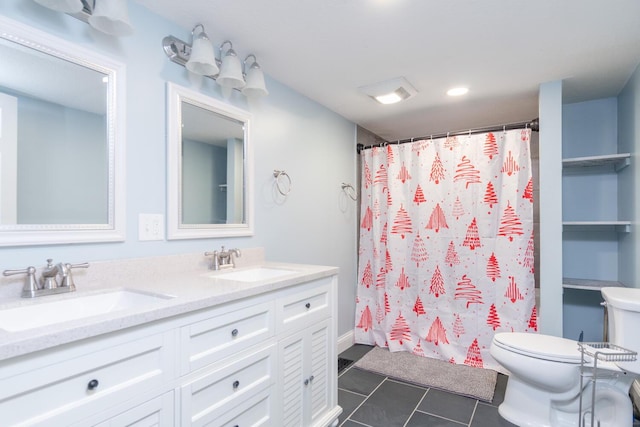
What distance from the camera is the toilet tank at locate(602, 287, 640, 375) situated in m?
1.63

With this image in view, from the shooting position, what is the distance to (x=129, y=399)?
950 millimetres

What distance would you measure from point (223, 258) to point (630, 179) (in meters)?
2.68

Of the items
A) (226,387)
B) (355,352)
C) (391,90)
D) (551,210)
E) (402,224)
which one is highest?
(391,90)

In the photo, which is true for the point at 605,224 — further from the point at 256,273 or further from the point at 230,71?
the point at 230,71

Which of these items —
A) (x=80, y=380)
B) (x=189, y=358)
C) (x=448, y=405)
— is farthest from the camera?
(x=448, y=405)

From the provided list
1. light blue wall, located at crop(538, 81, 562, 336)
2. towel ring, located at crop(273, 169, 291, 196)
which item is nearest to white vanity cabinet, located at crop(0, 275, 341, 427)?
towel ring, located at crop(273, 169, 291, 196)

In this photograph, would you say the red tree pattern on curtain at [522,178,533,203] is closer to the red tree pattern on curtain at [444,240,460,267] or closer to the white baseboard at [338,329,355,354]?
the red tree pattern on curtain at [444,240,460,267]

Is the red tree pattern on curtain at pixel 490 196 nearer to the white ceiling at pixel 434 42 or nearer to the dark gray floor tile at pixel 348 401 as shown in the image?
the white ceiling at pixel 434 42

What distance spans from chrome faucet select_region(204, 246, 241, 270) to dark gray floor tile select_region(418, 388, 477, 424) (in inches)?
57.4

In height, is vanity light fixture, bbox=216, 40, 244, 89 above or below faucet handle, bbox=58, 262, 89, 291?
above

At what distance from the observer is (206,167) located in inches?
73.2

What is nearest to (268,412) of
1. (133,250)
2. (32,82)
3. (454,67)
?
(133,250)

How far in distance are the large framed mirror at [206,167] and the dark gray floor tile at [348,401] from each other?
1.22 m

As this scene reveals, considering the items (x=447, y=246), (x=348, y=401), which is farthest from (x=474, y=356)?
(x=348, y=401)
